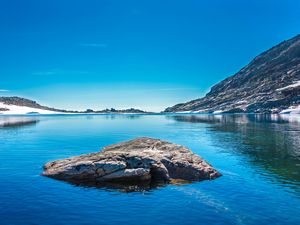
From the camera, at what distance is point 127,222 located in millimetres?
23922

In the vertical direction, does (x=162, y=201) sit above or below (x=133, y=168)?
below

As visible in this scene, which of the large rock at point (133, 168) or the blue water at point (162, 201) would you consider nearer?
the blue water at point (162, 201)

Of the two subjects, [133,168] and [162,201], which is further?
[133,168]

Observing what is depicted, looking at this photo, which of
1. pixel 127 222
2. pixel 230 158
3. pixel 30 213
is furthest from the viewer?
pixel 230 158

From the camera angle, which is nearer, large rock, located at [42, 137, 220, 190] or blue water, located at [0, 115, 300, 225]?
blue water, located at [0, 115, 300, 225]

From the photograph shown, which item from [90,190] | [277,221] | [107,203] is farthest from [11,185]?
[277,221]

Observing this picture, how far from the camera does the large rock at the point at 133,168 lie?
35469mm

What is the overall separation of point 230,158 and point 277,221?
31.1 m

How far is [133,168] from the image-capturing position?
1415 inches

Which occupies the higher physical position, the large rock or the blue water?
the large rock

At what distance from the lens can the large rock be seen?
3547 cm

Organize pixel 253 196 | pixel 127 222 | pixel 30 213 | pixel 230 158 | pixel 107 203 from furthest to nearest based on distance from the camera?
pixel 230 158 → pixel 253 196 → pixel 107 203 → pixel 30 213 → pixel 127 222

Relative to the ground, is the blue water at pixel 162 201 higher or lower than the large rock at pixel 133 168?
lower

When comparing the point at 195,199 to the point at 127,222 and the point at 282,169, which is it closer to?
the point at 127,222
